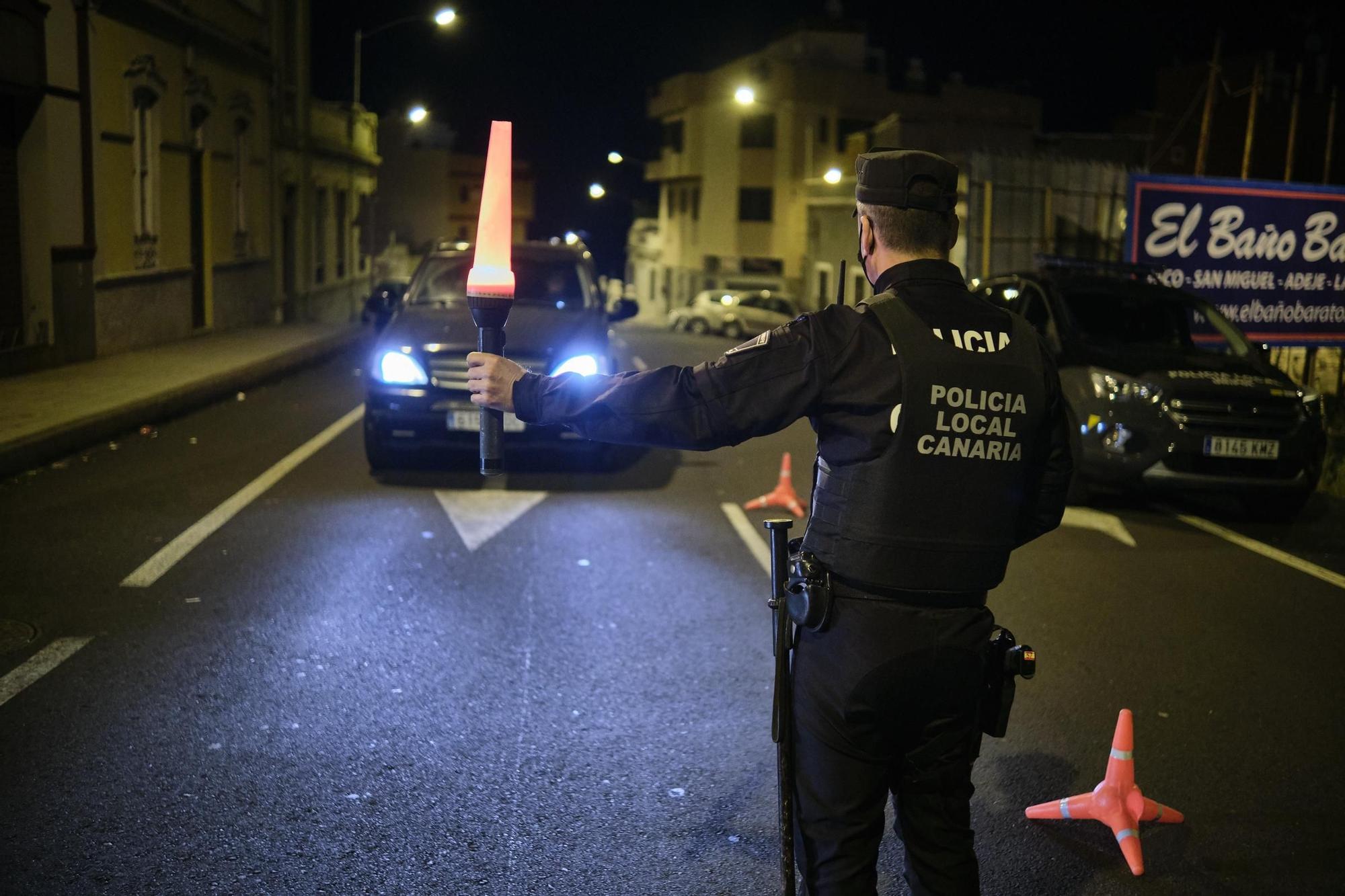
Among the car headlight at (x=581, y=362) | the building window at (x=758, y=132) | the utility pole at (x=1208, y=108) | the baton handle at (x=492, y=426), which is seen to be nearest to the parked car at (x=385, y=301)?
the car headlight at (x=581, y=362)

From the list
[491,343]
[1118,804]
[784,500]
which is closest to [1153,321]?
[784,500]

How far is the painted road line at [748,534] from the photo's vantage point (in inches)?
323

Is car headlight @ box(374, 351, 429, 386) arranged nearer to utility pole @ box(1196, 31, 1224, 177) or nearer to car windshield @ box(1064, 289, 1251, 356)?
car windshield @ box(1064, 289, 1251, 356)

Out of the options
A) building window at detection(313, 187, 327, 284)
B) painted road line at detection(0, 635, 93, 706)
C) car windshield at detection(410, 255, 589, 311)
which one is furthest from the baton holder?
building window at detection(313, 187, 327, 284)

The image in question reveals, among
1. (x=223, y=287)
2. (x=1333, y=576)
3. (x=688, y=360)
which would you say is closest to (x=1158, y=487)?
(x=1333, y=576)

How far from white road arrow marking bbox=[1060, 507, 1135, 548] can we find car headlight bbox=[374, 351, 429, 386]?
15.9 feet

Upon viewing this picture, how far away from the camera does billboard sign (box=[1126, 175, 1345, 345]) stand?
1337cm

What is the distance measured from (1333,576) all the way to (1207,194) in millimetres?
6371

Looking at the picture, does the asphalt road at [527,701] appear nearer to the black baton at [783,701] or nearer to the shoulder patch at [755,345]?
the black baton at [783,701]

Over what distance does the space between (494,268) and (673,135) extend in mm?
67342

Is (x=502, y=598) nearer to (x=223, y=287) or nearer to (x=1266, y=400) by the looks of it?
(x=1266, y=400)

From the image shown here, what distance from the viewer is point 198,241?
2412 cm

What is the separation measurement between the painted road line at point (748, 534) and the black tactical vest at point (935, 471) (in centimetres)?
473

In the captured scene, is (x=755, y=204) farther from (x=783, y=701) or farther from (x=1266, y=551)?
(x=783, y=701)
